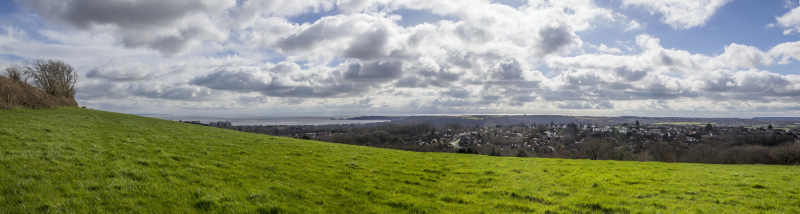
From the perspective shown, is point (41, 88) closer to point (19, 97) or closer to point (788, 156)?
point (19, 97)

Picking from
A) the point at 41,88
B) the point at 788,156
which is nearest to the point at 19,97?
the point at 41,88

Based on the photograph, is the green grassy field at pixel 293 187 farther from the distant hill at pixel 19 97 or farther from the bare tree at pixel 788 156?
the bare tree at pixel 788 156

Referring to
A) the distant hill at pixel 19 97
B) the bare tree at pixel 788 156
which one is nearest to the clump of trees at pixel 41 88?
the distant hill at pixel 19 97

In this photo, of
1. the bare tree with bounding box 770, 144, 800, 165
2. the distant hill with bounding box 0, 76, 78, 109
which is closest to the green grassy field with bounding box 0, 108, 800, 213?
the distant hill with bounding box 0, 76, 78, 109

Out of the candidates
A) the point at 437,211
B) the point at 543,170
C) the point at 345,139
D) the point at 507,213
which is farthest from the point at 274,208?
the point at 345,139

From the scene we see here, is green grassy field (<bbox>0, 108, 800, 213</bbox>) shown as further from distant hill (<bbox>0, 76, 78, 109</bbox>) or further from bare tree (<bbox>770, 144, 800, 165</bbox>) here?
bare tree (<bbox>770, 144, 800, 165</bbox>)

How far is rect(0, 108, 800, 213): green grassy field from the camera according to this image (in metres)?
8.16

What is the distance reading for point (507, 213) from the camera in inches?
367

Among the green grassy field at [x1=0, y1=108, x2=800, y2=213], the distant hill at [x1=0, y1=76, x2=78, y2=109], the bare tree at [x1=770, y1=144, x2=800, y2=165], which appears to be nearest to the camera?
the green grassy field at [x1=0, y1=108, x2=800, y2=213]

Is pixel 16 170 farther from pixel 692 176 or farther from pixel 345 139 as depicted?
pixel 345 139

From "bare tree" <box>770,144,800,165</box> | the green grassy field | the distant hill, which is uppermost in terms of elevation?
the distant hill

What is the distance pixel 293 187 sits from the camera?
424 inches

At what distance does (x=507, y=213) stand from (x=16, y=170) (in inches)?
554

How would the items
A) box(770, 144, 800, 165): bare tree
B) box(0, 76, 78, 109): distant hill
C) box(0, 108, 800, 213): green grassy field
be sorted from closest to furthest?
box(0, 108, 800, 213): green grassy field → box(0, 76, 78, 109): distant hill → box(770, 144, 800, 165): bare tree
